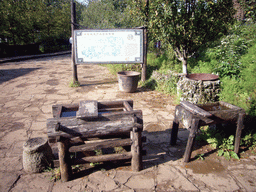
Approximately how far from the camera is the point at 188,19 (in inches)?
240

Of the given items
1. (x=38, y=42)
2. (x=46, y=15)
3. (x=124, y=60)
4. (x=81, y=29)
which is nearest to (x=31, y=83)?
(x=81, y=29)

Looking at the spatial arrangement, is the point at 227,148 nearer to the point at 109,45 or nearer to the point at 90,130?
the point at 90,130

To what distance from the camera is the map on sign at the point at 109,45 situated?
718cm

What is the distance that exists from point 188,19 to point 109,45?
110 inches

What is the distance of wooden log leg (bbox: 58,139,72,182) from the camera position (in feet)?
9.01

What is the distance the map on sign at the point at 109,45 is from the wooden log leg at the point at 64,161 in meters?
4.90

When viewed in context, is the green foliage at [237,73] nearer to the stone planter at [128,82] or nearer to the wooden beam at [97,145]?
the stone planter at [128,82]

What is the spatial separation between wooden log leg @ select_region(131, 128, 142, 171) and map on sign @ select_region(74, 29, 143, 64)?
469cm

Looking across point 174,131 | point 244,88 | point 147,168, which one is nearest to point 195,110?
point 174,131

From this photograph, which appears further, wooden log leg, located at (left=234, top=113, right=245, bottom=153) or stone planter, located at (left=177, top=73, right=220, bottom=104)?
stone planter, located at (left=177, top=73, right=220, bottom=104)

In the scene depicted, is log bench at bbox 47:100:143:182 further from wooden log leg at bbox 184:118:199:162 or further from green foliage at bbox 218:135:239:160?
green foliage at bbox 218:135:239:160

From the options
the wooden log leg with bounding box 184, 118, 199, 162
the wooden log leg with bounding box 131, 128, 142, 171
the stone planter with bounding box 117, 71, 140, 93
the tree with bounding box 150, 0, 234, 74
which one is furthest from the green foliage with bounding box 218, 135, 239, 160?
the stone planter with bounding box 117, 71, 140, 93

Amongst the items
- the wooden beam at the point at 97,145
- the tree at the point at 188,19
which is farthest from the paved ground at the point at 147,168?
the tree at the point at 188,19

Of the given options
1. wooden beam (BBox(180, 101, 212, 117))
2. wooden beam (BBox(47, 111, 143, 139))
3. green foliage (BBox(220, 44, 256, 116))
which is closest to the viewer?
wooden beam (BBox(47, 111, 143, 139))
